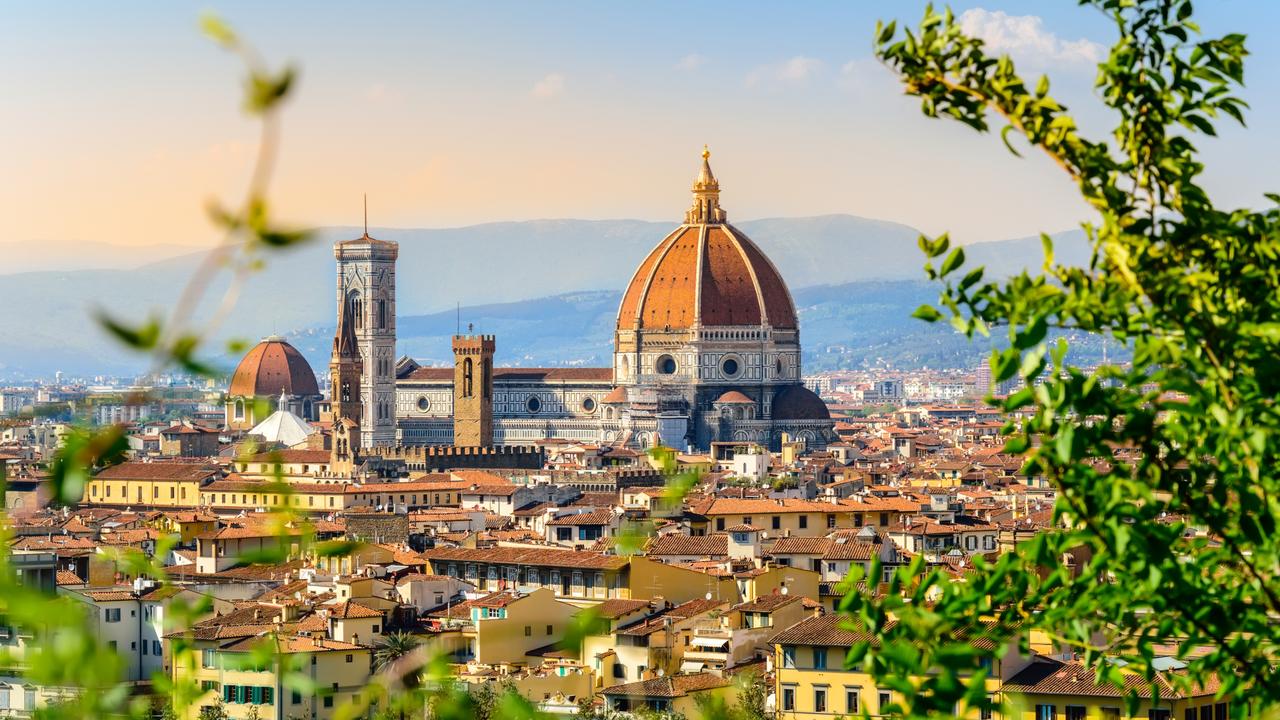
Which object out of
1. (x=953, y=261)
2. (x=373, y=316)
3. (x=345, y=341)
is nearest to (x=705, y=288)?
(x=373, y=316)

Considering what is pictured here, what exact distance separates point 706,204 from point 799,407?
15.0 m

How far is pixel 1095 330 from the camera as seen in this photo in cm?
635

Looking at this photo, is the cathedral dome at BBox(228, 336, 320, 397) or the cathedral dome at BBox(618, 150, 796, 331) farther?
the cathedral dome at BBox(228, 336, 320, 397)

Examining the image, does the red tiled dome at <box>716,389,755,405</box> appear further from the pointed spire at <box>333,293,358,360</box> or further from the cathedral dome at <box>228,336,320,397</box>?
the cathedral dome at <box>228,336,320,397</box>

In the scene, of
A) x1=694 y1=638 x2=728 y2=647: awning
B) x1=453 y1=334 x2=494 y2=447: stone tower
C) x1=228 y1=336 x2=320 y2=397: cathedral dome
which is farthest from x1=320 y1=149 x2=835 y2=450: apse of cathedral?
x1=694 y1=638 x2=728 y2=647: awning

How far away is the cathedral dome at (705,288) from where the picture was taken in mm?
109562

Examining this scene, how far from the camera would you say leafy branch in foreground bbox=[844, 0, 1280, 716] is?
19.6 ft

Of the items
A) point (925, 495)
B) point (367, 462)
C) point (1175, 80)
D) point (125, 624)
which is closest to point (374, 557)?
point (125, 624)

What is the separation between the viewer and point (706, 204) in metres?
116

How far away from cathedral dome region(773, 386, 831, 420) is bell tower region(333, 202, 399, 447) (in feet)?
58.4

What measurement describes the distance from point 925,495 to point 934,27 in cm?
5477

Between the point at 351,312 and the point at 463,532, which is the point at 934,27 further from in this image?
the point at 351,312

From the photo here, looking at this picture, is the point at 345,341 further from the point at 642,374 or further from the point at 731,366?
the point at 731,366

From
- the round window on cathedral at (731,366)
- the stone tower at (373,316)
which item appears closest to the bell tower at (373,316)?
the stone tower at (373,316)
